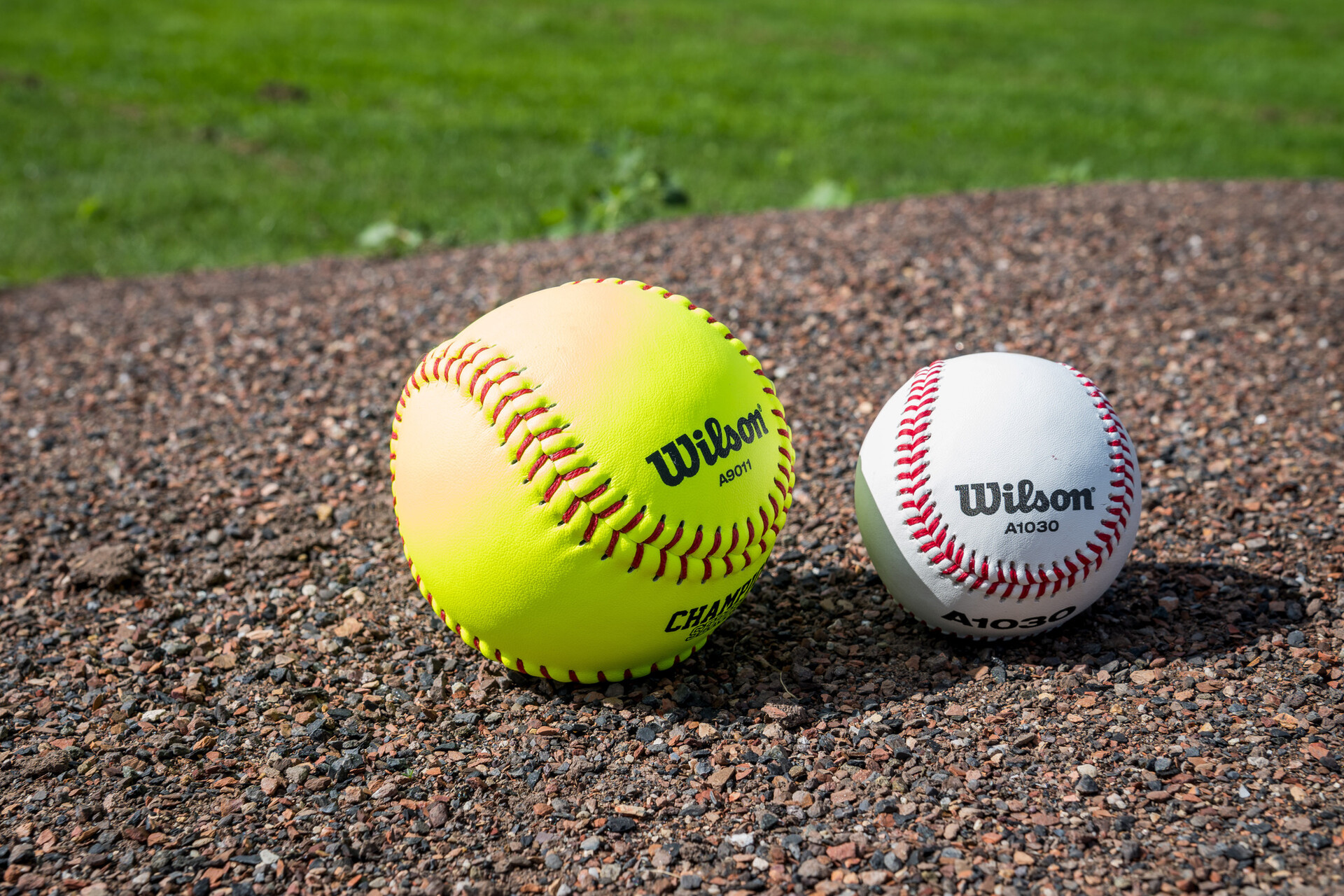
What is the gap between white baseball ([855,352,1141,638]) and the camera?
3.13 meters

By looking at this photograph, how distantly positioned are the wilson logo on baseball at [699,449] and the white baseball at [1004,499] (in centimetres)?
54

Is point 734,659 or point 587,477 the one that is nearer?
point 587,477

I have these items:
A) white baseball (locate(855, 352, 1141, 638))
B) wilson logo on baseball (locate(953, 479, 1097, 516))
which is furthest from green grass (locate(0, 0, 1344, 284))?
wilson logo on baseball (locate(953, 479, 1097, 516))

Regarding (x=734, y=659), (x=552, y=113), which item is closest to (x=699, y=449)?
(x=734, y=659)

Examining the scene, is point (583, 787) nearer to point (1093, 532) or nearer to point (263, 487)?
point (1093, 532)

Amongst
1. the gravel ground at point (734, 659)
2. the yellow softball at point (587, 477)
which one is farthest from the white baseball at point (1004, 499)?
the yellow softball at point (587, 477)

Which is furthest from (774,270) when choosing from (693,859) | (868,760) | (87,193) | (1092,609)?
(87,193)

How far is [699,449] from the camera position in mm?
2928

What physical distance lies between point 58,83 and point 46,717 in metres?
9.21

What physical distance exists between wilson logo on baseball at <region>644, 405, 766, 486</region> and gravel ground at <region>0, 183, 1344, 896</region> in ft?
2.60

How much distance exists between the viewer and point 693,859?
8.95ft

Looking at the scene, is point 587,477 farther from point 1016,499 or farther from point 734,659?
point 1016,499

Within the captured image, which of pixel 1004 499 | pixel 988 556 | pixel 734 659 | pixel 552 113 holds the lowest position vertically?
pixel 734 659

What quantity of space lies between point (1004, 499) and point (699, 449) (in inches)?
35.9
